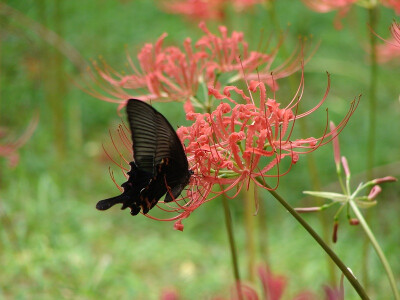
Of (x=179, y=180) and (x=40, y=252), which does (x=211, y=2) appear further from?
(x=179, y=180)

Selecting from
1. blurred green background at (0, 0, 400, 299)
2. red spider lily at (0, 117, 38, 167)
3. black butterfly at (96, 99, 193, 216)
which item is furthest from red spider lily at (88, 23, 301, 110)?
red spider lily at (0, 117, 38, 167)

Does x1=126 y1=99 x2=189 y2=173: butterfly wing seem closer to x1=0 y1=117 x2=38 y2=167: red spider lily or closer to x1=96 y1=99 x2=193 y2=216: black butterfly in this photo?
x1=96 y1=99 x2=193 y2=216: black butterfly

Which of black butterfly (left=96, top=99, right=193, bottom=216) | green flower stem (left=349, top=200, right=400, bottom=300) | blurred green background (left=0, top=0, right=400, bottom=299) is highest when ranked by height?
black butterfly (left=96, top=99, right=193, bottom=216)

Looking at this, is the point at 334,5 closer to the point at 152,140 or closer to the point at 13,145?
the point at 152,140

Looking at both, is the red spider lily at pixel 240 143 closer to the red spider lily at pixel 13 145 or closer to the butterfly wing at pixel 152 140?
the butterfly wing at pixel 152 140

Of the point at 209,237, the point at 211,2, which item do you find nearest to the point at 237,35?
the point at 211,2

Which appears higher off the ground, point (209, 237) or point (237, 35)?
point (237, 35)
